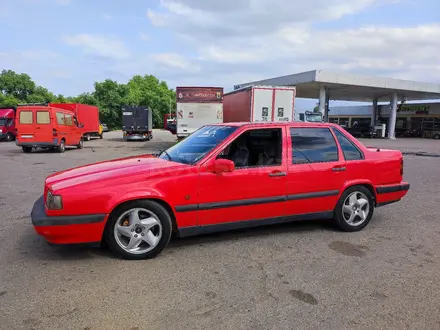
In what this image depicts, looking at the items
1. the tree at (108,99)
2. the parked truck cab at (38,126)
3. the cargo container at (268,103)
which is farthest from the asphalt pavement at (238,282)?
the tree at (108,99)

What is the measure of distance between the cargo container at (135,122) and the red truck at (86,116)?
254 centimetres

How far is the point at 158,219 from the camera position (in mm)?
3752

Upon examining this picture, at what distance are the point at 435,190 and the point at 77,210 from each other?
7.68 m

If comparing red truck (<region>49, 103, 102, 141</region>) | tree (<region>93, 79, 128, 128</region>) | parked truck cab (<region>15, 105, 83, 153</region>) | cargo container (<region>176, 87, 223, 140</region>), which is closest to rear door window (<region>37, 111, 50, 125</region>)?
parked truck cab (<region>15, 105, 83, 153</region>)

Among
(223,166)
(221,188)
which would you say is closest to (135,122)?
(221,188)

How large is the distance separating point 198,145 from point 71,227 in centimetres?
183

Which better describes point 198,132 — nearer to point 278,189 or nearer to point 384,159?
point 278,189

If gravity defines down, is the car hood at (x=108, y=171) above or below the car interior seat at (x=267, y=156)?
below

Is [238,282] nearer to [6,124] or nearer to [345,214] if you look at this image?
[345,214]

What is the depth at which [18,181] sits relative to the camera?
8508 mm

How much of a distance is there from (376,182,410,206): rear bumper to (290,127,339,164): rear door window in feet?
Answer: 3.01

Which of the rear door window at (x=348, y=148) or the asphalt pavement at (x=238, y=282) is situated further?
the rear door window at (x=348, y=148)

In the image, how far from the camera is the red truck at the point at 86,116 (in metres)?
23.4

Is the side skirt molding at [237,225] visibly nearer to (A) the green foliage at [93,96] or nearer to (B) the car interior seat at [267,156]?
(B) the car interior seat at [267,156]
